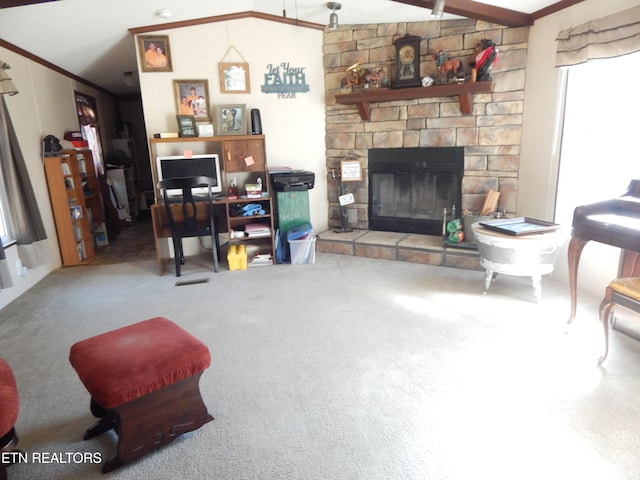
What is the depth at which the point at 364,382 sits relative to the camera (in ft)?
6.95

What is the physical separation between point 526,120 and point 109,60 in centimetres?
458

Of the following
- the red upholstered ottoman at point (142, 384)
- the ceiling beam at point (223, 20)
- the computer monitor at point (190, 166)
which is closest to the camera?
the red upholstered ottoman at point (142, 384)

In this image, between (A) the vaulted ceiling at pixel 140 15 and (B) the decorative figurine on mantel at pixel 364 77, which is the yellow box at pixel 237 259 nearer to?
(B) the decorative figurine on mantel at pixel 364 77

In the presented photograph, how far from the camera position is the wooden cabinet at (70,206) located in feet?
14.0

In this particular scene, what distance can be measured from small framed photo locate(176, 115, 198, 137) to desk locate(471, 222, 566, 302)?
2.85m

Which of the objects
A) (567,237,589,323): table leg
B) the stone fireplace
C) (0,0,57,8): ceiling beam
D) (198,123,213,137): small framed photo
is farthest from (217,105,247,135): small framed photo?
(567,237,589,323): table leg

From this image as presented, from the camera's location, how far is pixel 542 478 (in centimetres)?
150

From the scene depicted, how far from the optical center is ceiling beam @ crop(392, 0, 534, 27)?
132 inches

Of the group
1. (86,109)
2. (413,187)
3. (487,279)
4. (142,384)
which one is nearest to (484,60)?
(413,187)

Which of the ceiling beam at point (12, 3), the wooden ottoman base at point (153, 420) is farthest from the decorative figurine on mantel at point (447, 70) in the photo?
the wooden ottoman base at point (153, 420)

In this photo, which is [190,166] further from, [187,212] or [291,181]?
[291,181]

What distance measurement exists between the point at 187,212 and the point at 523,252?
290 centimetres

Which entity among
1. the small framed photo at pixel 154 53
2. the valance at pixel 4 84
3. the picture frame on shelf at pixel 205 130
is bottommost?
the picture frame on shelf at pixel 205 130

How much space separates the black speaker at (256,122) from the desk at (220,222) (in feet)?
2.32
